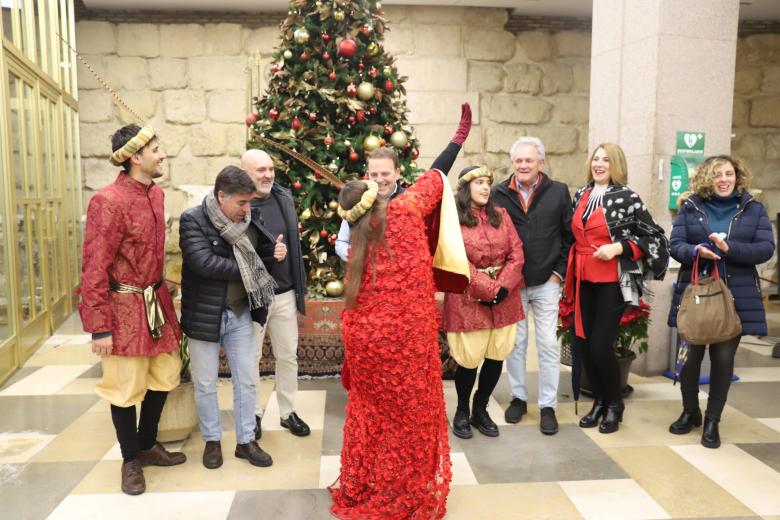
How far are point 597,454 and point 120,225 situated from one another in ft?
8.57

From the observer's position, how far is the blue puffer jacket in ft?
11.3

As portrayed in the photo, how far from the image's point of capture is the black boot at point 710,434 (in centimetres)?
346

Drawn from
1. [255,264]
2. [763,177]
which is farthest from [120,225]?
[763,177]

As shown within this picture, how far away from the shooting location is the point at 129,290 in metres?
2.86

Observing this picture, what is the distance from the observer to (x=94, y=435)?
3.67m

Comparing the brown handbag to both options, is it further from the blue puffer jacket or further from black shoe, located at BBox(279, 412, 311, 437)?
black shoe, located at BBox(279, 412, 311, 437)

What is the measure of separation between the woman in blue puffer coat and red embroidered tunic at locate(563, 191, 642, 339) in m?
0.39

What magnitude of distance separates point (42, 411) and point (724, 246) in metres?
4.19

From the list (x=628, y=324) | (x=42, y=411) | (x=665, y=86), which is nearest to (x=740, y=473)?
(x=628, y=324)

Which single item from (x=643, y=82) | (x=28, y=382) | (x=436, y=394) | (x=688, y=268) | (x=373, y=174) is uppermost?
(x=643, y=82)

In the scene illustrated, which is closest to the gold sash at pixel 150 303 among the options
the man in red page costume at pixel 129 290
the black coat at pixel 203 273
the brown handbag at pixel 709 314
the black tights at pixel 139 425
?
the man in red page costume at pixel 129 290

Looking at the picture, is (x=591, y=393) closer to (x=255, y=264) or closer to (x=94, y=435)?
(x=255, y=264)

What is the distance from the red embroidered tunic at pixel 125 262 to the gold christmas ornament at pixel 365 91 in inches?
77.9

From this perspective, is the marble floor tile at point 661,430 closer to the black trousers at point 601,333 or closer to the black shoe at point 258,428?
the black trousers at point 601,333
